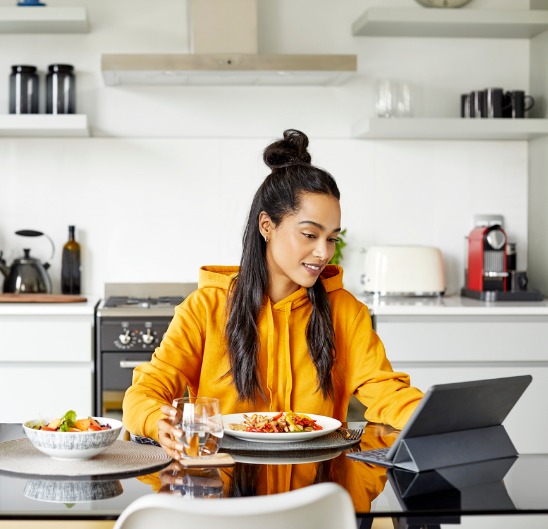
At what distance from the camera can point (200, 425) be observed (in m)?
1.50

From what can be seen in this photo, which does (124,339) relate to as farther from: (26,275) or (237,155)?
(237,155)

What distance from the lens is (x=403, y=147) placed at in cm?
434

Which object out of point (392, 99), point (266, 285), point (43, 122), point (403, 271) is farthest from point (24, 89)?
point (266, 285)

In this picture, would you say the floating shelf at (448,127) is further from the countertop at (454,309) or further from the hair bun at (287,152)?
the hair bun at (287,152)

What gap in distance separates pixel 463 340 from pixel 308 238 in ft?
5.94

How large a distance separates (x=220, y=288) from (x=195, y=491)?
0.87m

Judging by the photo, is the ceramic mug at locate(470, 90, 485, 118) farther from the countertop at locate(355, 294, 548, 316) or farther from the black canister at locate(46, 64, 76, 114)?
the black canister at locate(46, 64, 76, 114)

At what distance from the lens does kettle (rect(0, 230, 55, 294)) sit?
156 inches

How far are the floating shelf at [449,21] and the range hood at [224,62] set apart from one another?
288mm

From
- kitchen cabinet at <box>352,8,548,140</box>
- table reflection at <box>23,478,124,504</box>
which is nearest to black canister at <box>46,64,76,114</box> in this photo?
kitchen cabinet at <box>352,8,548,140</box>

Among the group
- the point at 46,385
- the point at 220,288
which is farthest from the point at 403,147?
Result: the point at 220,288

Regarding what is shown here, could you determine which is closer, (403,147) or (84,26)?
(84,26)

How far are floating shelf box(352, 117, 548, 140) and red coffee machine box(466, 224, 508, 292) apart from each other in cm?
42

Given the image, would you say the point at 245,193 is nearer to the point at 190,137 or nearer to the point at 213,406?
the point at 190,137
